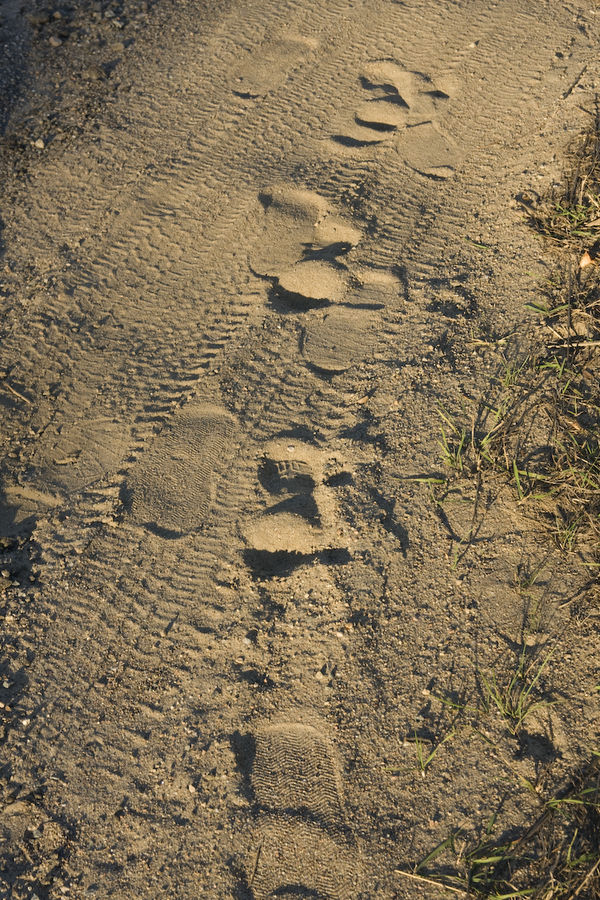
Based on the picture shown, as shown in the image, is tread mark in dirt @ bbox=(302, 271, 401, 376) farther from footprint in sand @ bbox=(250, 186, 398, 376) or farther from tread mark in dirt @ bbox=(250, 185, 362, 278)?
tread mark in dirt @ bbox=(250, 185, 362, 278)

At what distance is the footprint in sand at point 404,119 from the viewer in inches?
170

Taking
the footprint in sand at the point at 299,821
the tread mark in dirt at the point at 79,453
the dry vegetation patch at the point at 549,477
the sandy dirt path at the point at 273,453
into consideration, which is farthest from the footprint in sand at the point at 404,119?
the footprint in sand at the point at 299,821

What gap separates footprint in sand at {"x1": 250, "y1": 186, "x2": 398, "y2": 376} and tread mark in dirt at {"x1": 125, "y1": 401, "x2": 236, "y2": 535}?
621 mm

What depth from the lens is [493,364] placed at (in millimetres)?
3422

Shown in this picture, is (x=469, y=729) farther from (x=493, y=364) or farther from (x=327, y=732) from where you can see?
(x=493, y=364)

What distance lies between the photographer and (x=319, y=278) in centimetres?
384

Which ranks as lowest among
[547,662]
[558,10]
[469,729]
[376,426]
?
[469,729]

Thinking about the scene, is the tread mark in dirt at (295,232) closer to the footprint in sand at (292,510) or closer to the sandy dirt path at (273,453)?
the sandy dirt path at (273,453)

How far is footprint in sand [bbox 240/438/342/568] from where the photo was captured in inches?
121

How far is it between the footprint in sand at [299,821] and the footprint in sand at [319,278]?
1.80 metres

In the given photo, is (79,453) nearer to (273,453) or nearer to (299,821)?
(273,453)

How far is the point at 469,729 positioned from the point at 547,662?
408mm

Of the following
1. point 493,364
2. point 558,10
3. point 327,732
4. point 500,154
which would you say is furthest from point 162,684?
point 558,10

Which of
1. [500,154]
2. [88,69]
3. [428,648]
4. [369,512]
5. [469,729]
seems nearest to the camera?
[469,729]
